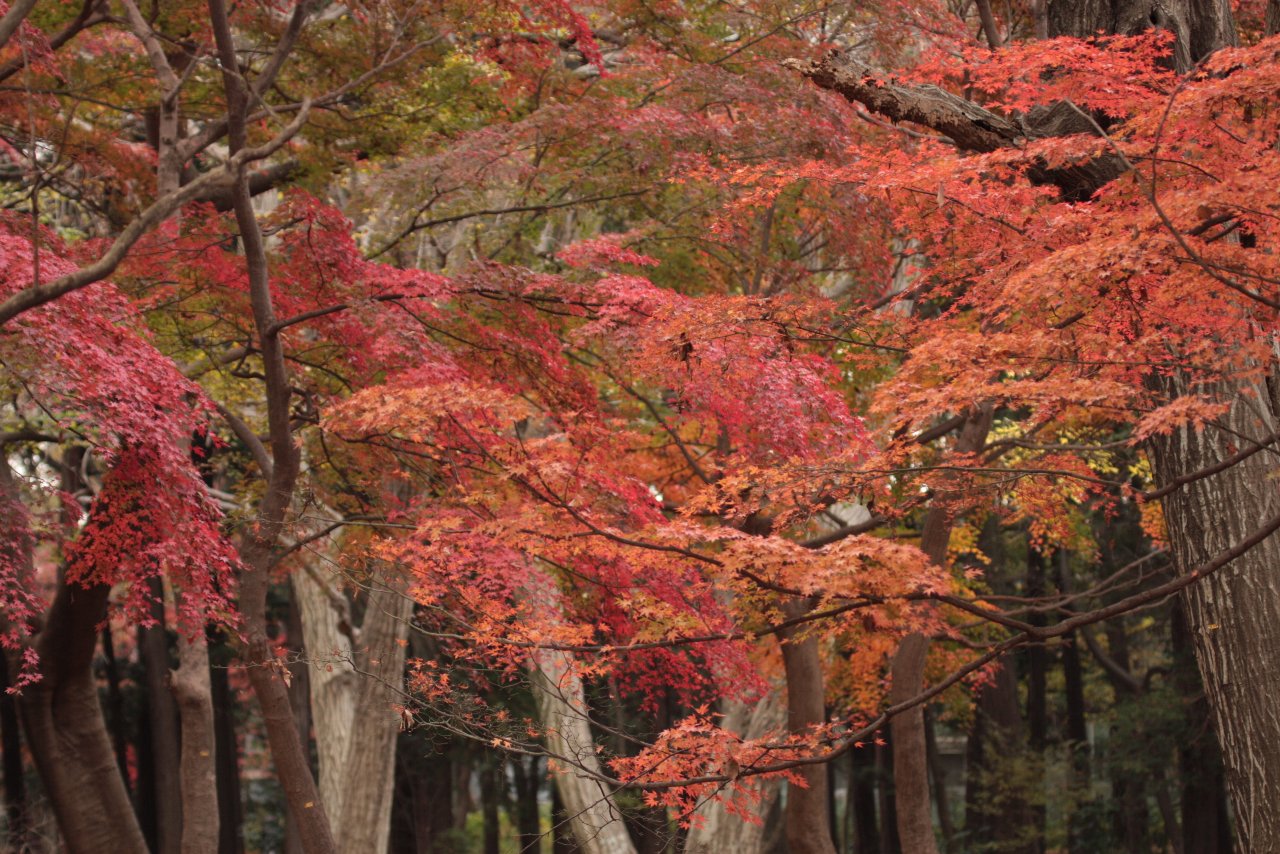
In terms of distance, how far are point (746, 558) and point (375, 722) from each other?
25.4 feet

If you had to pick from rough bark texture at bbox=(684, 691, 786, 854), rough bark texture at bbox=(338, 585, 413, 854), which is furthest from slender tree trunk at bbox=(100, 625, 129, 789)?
rough bark texture at bbox=(684, 691, 786, 854)

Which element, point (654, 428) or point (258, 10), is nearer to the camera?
point (258, 10)

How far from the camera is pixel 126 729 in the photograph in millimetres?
22781

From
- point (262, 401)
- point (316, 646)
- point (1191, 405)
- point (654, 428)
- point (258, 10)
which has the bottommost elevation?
point (1191, 405)

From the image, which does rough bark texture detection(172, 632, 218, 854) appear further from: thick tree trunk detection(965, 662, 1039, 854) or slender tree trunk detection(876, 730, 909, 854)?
slender tree trunk detection(876, 730, 909, 854)

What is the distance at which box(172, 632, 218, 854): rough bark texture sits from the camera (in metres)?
9.42

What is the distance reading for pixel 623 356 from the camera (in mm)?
7984

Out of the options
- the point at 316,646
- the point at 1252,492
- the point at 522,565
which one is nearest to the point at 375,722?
the point at 316,646

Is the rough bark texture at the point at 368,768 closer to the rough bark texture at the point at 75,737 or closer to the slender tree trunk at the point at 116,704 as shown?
the rough bark texture at the point at 75,737

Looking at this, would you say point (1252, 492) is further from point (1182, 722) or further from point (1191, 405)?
point (1182, 722)

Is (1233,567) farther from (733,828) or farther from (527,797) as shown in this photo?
(527,797)

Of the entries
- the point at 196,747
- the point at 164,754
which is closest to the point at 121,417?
the point at 196,747

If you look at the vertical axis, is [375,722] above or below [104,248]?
below

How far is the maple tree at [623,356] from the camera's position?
18.1 feet
